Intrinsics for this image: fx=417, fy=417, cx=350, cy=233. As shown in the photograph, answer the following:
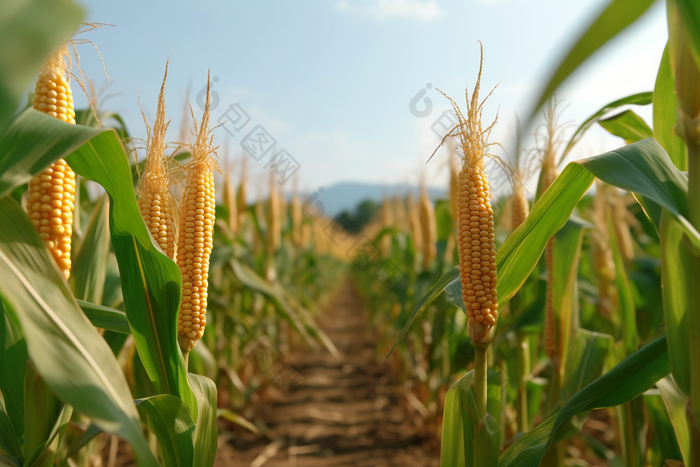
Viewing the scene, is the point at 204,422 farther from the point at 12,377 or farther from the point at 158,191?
the point at 158,191

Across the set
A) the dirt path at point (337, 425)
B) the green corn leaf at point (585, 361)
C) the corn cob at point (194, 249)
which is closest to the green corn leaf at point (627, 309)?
the green corn leaf at point (585, 361)

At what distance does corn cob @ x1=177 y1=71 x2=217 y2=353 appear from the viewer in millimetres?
1390

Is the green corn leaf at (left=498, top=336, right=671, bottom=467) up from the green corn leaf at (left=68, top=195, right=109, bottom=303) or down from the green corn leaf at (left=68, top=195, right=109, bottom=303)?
down

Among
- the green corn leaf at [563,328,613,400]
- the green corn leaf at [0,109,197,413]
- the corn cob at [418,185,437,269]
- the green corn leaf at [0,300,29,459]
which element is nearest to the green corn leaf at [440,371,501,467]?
the green corn leaf at [563,328,613,400]

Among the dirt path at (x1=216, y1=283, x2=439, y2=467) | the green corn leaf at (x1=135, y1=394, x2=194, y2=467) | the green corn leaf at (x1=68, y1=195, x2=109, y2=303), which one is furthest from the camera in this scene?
the dirt path at (x1=216, y1=283, x2=439, y2=467)

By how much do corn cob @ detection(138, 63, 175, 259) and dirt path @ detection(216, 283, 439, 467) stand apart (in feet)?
9.84

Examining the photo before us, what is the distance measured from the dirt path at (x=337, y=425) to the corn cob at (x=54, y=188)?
10.5 ft

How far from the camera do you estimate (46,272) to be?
3.27ft

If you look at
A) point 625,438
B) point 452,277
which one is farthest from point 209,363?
point 625,438

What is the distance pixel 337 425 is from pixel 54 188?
14.5 ft

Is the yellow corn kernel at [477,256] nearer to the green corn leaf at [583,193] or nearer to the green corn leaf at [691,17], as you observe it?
the green corn leaf at [583,193]

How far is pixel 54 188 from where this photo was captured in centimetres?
118

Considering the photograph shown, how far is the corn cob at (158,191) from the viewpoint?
143 centimetres

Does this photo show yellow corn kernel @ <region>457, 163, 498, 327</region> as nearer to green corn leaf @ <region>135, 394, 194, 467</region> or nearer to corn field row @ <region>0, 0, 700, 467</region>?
corn field row @ <region>0, 0, 700, 467</region>
